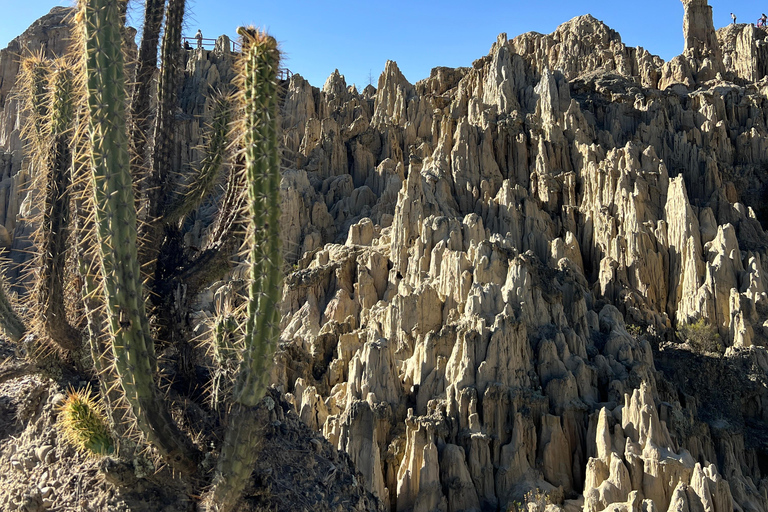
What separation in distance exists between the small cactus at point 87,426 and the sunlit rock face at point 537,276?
9.38 feet

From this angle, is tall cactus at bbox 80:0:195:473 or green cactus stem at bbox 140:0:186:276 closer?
tall cactus at bbox 80:0:195:473

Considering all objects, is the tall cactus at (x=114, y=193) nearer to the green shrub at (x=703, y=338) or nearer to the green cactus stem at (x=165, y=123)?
the green cactus stem at (x=165, y=123)

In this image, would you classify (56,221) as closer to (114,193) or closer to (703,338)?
(114,193)

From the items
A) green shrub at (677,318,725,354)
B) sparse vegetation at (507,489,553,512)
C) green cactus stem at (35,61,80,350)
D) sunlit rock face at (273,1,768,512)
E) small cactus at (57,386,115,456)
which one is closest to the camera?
small cactus at (57,386,115,456)

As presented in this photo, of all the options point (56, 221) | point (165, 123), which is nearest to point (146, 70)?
point (165, 123)

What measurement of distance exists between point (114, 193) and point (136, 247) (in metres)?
0.47

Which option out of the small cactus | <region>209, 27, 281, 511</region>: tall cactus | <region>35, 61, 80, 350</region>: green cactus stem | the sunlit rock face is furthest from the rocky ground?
<region>209, 27, 281, 511</region>: tall cactus

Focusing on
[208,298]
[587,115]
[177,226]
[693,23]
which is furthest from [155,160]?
[693,23]

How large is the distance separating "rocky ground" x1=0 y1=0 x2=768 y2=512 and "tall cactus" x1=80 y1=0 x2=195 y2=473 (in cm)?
127

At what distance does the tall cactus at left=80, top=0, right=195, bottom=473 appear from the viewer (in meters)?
5.48

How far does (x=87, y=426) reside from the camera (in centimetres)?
626

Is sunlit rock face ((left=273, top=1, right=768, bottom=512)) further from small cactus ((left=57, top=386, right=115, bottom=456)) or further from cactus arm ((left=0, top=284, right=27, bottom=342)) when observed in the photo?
cactus arm ((left=0, top=284, right=27, bottom=342))

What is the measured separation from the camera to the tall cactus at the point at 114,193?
5.48 m

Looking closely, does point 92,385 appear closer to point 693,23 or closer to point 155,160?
point 155,160
